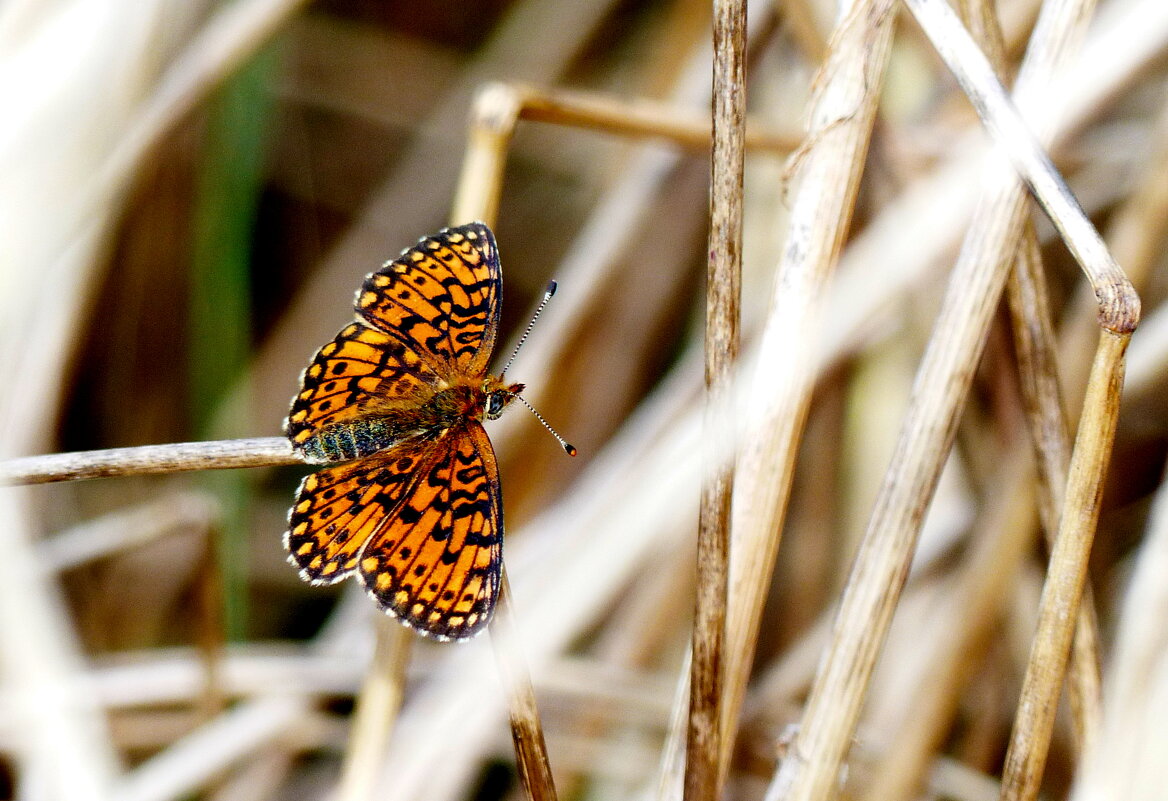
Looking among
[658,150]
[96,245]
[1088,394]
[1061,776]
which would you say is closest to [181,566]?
[96,245]

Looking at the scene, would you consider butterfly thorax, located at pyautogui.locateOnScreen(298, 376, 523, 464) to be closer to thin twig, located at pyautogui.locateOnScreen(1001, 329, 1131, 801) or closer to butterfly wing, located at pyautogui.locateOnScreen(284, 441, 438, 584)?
butterfly wing, located at pyautogui.locateOnScreen(284, 441, 438, 584)

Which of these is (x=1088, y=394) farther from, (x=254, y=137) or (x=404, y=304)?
(x=254, y=137)

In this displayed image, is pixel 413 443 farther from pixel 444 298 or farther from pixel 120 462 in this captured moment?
pixel 120 462

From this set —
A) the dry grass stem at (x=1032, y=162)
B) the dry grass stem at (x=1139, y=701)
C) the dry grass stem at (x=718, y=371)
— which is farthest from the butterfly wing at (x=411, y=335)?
the dry grass stem at (x=1139, y=701)

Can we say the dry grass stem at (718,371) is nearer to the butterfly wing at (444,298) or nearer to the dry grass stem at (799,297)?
the dry grass stem at (799,297)

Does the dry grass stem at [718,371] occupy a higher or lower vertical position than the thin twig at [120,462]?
higher

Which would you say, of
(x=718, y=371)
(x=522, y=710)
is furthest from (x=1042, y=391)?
(x=522, y=710)
